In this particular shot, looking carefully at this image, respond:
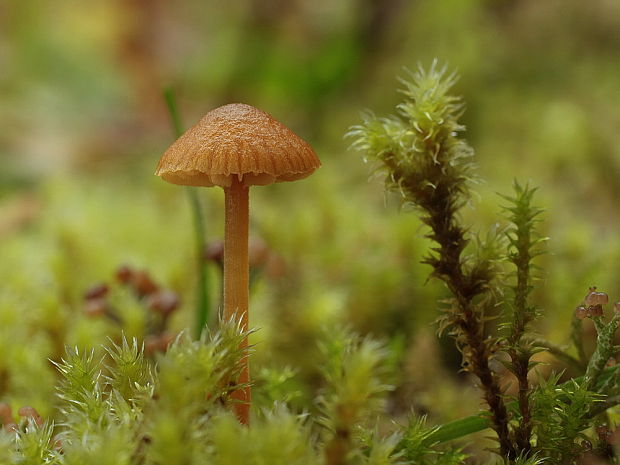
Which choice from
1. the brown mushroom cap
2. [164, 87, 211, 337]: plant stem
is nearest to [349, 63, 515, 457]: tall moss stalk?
the brown mushroom cap

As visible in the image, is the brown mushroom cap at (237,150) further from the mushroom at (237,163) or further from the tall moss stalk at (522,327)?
the tall moss stalk at (522,327)

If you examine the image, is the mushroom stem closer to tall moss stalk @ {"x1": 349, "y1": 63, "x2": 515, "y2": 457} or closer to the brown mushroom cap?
the brown mushroom cap

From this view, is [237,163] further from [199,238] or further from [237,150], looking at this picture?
[199,238]

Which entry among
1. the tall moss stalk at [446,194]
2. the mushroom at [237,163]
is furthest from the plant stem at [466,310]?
the mushroom at [237,163]

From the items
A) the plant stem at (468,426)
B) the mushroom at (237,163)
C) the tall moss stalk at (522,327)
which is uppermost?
the mushroom at (237,163)

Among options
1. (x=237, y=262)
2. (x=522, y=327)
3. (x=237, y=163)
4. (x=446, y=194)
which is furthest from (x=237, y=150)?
(x=522, y=327)

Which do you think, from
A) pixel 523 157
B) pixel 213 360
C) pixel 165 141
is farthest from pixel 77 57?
pixel 213 360

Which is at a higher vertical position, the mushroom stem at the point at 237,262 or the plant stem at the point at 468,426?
the mushroom stem at the point at 237,262
